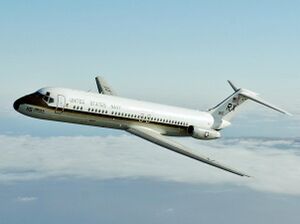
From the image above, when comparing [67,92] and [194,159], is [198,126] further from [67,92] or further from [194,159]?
[67,92]

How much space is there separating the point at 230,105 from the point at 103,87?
49.4ft

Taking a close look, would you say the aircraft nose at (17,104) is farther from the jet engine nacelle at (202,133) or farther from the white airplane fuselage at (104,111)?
the jet engine nacelle at (202,133)

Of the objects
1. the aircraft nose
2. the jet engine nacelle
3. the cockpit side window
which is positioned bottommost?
the jet engine nacelle

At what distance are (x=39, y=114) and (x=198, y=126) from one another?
694 inches

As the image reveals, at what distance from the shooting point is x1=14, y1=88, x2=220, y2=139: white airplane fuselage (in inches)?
1847

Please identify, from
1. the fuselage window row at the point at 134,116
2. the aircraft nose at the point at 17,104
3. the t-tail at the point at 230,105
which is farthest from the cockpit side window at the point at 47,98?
the t-tail at the point at 230,105

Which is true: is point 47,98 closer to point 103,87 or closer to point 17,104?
point 17,104

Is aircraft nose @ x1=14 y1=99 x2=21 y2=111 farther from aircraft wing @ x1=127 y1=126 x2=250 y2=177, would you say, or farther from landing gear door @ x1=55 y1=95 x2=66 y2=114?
aircraft wing @ x1=127 y1=126 x2=250 y2=177

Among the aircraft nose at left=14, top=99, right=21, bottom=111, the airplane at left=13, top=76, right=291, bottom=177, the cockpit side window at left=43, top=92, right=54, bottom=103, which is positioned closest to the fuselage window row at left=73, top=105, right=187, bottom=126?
the airplane at left=13, top=76, right=291, bottom=177

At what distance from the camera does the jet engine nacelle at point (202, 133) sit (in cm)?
5397

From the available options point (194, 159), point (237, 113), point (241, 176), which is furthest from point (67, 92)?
point (237, 113)

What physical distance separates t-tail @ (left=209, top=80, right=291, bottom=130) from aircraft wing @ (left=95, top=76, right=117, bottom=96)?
38.9 ft

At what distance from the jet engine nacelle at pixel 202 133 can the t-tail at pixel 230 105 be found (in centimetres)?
339

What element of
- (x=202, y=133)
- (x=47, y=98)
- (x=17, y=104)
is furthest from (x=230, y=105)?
(x=17, y=104)
